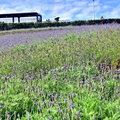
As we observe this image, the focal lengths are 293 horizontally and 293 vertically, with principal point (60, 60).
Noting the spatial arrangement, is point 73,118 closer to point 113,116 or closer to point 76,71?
point 113,116

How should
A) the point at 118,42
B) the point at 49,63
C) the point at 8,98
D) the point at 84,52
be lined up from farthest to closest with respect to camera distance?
the point at 118,42 < the point at 84,52 < the point at 49,63 < the point at 8,98

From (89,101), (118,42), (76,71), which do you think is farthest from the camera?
(118,42)

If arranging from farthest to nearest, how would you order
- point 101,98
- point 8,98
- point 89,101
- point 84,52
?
point 84,52
point 8,98
point 101,98
point 89,101

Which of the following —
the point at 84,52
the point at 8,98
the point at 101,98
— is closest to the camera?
the point at 101,98

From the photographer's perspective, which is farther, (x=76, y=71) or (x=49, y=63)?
(x=49, y=63)

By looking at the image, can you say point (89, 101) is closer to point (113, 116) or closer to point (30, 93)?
point (113, 116)

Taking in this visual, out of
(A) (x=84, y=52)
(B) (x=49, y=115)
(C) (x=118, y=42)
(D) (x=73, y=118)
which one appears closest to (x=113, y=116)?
(D) (x=73, y=118)

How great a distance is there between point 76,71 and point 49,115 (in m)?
2.02

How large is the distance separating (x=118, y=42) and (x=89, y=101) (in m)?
4.31

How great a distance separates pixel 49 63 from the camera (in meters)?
5.87

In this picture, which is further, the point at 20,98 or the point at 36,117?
the point at 20,98

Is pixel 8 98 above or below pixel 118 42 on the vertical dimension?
below

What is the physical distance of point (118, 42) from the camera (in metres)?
6.98

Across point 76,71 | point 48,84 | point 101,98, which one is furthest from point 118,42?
point 101,98
